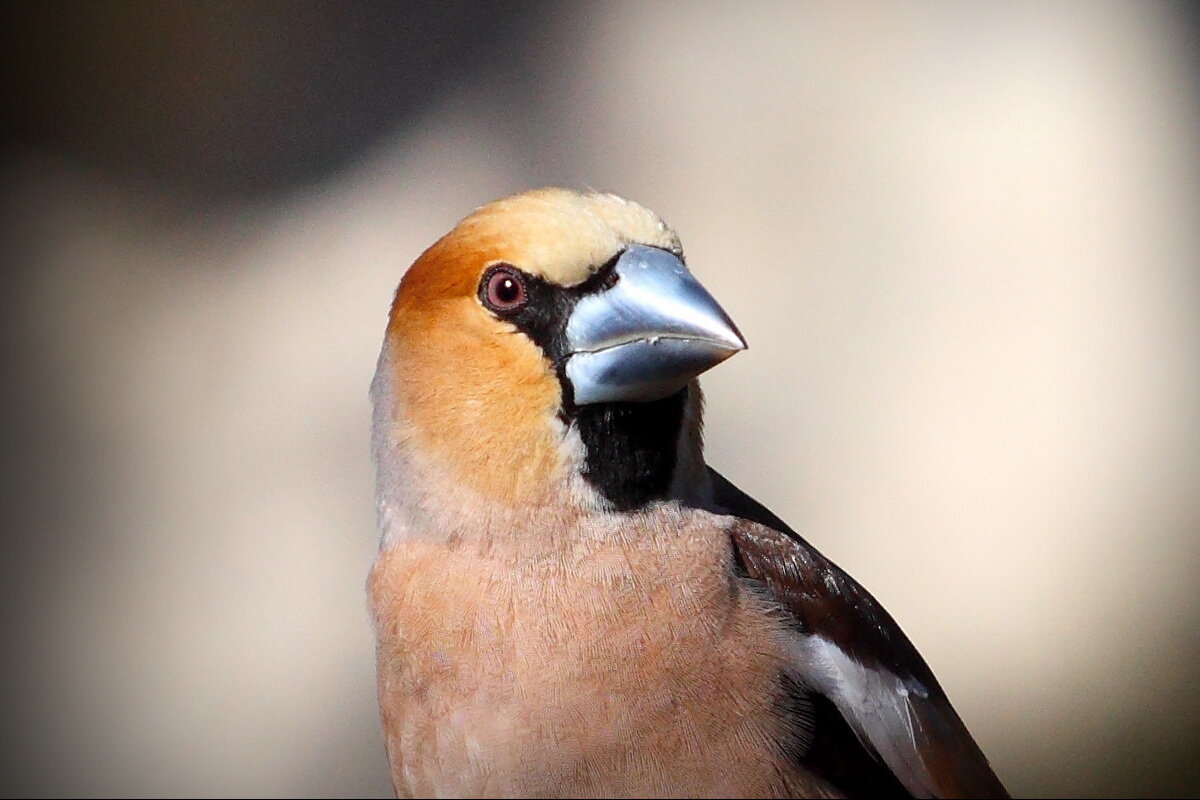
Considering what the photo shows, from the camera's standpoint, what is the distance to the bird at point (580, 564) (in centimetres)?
135

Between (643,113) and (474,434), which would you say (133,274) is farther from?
(474,434)

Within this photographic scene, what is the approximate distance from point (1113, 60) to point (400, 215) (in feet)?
5.47

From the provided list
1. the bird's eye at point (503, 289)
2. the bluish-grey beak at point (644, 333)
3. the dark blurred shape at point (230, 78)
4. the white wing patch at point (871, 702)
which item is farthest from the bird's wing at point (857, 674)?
the dark blurred shape at point (230, 78)

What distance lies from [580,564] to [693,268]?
1490 millimetres

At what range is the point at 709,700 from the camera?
4.51ft

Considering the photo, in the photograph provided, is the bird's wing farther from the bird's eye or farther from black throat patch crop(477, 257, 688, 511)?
the bird's eye

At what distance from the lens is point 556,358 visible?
140 cm

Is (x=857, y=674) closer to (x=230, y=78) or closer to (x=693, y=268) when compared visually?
(x=693, y=268)

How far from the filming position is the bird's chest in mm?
1343

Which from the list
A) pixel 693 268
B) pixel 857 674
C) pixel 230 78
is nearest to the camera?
pixel 857 674

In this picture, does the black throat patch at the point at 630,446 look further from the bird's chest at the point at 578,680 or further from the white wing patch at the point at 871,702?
the white wing patch at the point at 871,702

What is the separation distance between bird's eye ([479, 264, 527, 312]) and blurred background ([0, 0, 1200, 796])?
52.4 inches

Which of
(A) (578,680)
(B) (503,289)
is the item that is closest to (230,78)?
(B) (503,289)

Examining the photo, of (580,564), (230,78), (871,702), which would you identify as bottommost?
(871,702)
